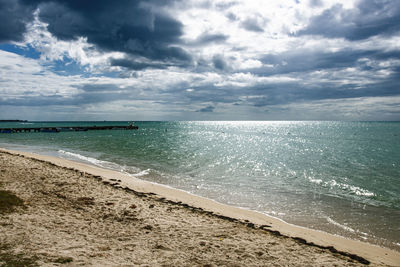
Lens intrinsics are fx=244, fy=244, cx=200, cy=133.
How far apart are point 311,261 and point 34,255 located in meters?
7.58

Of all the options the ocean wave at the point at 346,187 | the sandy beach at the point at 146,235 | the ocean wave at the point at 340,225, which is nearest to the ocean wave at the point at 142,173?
the sandy beach at the point at 146,235

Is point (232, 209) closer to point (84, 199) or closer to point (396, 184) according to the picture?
point (84, 199)

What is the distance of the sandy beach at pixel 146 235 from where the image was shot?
21.6 feet

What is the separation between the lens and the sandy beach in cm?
659

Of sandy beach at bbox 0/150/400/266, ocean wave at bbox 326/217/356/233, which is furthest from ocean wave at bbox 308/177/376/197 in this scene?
sandy beach at bbox 0/150/400/266

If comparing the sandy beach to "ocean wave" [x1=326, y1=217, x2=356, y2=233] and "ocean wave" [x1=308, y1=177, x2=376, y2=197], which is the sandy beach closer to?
"ocean wave" [x1=326, y1=217, x2=356, y2=233]

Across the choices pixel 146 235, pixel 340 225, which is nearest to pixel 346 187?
pixel 340 225

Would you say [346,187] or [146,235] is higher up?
[146,235]

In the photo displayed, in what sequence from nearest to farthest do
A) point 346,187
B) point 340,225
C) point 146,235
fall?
1. point 146,235
2. point 340,225
3. point 346,187

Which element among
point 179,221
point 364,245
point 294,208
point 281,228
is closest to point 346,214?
point 294,208

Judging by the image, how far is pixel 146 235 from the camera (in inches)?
322

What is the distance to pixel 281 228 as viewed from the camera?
1027cm

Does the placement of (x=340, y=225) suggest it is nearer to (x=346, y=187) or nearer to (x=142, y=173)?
(x=346, y=187)

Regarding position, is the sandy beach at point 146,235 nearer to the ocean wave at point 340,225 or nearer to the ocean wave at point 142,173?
the ocean wave at point 340,225
